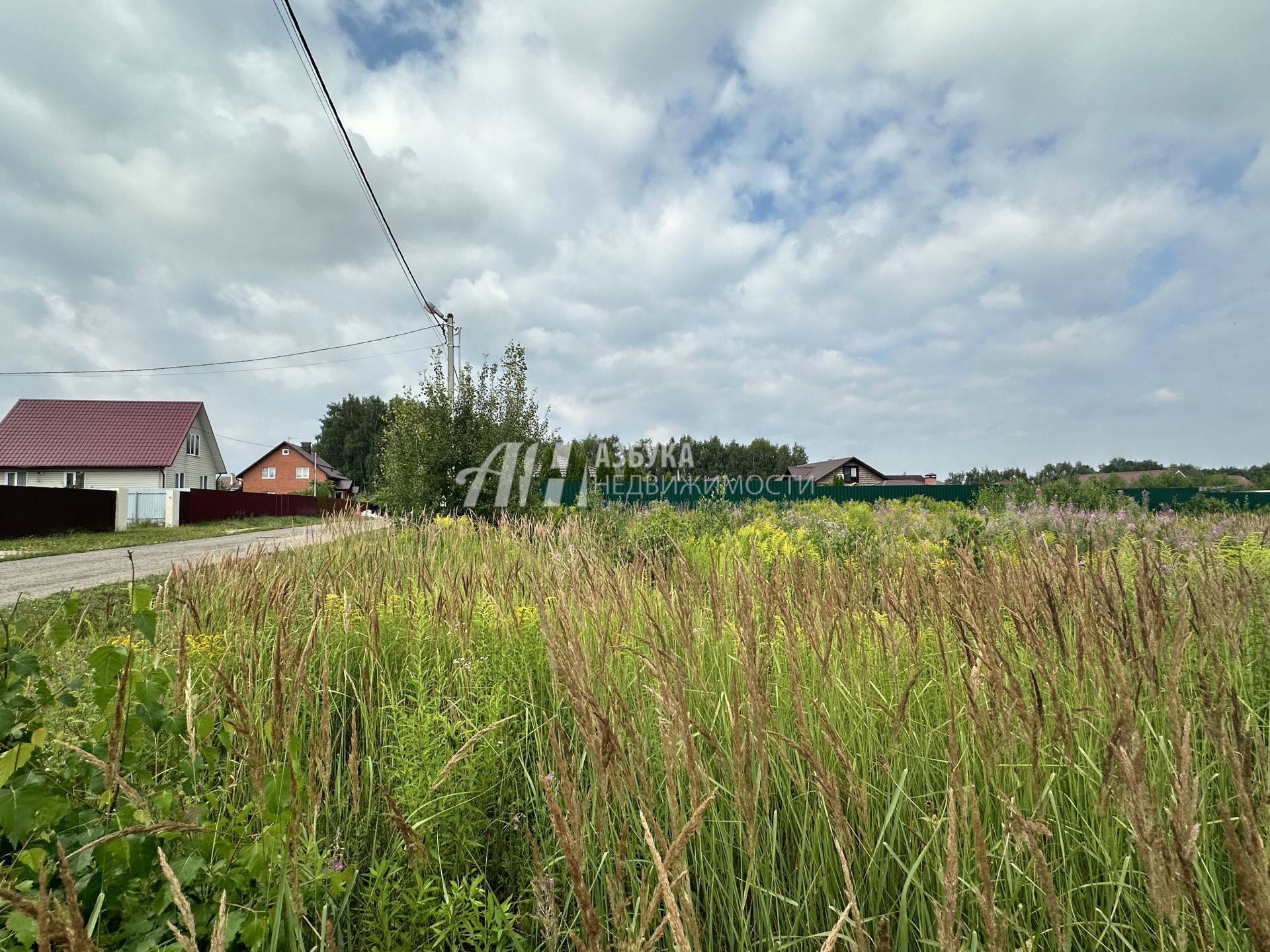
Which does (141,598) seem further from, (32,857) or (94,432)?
(94,432)

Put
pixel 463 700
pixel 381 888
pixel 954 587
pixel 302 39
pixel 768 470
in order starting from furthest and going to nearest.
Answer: pixel 768 470, pixel 302 39, pixel 954 587, pixel 463 700, pixel 381 888

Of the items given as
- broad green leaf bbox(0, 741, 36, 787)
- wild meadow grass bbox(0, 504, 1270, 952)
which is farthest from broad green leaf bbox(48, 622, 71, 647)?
broad green leaf bbox(0, 741, 36, 787)

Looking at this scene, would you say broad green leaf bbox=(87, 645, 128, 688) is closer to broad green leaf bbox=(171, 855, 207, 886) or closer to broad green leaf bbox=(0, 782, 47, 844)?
broad green leaf bbox=(0, 782, 47, 844)

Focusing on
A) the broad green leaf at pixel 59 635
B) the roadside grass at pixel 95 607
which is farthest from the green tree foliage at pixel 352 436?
the broad green leaf at pixel 59 635

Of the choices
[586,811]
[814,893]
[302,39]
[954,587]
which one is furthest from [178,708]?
[302,39]

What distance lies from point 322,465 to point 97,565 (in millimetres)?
50276

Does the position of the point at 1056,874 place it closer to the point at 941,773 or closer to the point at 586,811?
the point at 941,773

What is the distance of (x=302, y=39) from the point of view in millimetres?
8281

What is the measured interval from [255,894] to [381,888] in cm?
29

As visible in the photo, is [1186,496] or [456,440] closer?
[456,440]

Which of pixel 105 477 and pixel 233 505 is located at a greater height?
pixel 105 477

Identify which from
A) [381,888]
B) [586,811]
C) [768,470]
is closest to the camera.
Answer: [381,888]

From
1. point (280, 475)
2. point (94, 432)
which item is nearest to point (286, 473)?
point (280, 475)

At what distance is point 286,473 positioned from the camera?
5850 centimetres
